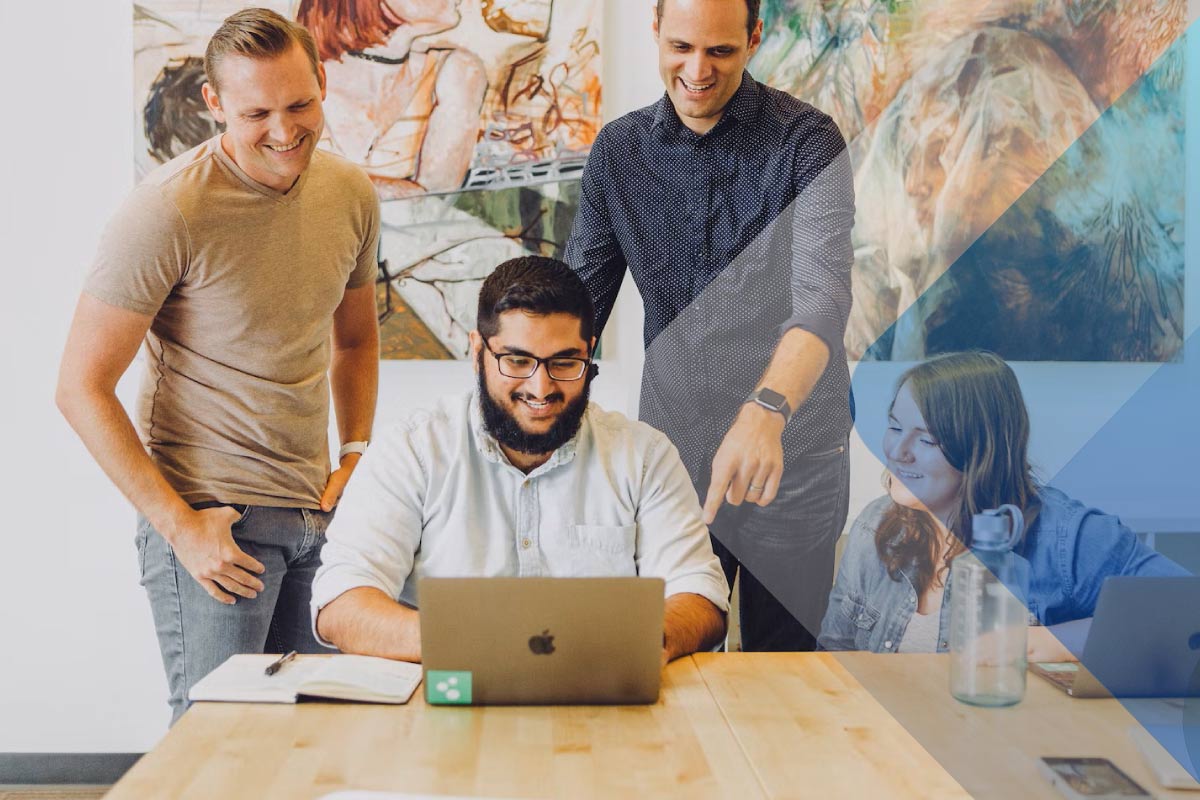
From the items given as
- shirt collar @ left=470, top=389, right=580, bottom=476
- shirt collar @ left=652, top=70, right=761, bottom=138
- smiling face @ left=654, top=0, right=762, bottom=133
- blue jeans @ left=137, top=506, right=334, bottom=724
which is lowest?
blue jeans @ left=137, top=506, right=334, bottom=724

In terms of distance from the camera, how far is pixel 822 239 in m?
2.14

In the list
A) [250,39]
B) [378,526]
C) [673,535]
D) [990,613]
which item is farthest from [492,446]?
[990,613]

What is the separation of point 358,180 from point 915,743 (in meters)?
1.44

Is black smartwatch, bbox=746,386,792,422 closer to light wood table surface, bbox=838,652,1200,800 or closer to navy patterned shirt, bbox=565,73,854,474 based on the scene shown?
navy patterned shirt, bbox=565,73,854,474

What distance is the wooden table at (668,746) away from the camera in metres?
1.06

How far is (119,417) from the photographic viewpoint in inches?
69.7

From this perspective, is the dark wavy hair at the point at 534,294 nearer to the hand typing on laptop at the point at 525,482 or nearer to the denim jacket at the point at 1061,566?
the hand typing on laptop at the point at 525,482

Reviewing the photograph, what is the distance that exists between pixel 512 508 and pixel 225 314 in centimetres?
57

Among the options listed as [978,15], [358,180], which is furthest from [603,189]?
[978,15]

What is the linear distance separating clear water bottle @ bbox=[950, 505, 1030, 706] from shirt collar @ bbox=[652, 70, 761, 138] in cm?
122

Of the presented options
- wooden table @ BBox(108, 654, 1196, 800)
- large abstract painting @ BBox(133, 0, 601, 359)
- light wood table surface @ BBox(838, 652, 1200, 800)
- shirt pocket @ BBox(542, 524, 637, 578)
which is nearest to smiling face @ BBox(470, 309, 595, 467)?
shirt pocket @ BBox(542, 524, 637, 578)

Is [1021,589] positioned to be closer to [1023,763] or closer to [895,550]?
[1023,763]

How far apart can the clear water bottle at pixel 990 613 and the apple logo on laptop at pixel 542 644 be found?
1.49ft

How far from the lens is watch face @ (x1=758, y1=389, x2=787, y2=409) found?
2119 millimetres
